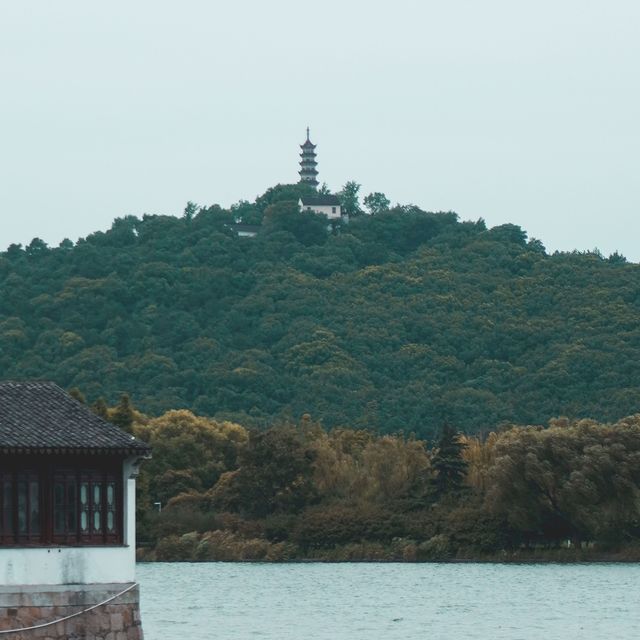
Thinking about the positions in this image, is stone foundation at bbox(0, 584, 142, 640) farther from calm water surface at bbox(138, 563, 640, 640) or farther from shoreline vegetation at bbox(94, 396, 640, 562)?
shoreline vegetation at bbox(94, 396, 640, 562)

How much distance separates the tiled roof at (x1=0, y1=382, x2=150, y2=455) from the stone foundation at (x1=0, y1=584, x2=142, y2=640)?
205 cm

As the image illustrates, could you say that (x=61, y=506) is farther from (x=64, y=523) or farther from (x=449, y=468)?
(x=449, y=468)

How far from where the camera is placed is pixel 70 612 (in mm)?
29344

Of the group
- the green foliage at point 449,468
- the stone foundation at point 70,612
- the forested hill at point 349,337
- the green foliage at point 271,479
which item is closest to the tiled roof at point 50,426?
the stone foundation at point 70,612

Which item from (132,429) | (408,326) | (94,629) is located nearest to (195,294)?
(408,326)

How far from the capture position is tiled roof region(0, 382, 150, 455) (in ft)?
95.0

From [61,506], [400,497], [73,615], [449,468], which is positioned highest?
[449,468]

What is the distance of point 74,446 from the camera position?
29.1 m

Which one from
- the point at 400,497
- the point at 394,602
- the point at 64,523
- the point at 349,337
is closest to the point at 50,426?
the point at 64,523

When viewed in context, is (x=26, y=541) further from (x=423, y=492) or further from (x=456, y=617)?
(x=423, y=492)

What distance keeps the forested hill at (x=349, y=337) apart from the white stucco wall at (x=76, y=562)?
111 metres

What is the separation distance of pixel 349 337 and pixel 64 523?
146204 millimetres

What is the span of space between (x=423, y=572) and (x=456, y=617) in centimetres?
2208

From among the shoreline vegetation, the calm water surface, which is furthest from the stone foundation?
the shoreline vegetation
